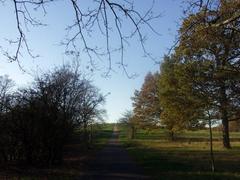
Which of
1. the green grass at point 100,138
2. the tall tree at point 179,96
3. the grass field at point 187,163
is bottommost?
the grass field at point 187,163

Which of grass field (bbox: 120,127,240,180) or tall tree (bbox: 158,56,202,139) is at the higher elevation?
tall tree (bbox: 158,56,202,139)

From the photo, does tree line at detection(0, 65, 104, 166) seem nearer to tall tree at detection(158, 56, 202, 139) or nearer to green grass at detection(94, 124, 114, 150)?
tall tree at detection(158, 56, 202, 139)

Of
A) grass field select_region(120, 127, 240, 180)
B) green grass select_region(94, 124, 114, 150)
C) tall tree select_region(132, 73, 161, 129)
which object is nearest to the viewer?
grass field select_region(120, 127, 240, 180)

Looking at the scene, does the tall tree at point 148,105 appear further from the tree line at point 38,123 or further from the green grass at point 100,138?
the tree line at point 38,123

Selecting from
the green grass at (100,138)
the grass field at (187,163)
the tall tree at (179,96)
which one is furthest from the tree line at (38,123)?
the green grass at (100,138)

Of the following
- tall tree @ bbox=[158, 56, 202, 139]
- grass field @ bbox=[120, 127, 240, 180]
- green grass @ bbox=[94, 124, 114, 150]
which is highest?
tall tree @ bbox=[158, 56, 202, 139]

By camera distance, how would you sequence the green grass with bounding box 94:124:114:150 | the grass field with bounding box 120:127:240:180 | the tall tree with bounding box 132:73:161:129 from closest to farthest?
the grass field with bounding box 120:127:240:180
the green grass with bounding box 94:124:114:150
the tall tree with bounding box 132:73:161:129

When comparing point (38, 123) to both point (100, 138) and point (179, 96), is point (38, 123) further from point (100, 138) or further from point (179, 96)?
point (100, 138)

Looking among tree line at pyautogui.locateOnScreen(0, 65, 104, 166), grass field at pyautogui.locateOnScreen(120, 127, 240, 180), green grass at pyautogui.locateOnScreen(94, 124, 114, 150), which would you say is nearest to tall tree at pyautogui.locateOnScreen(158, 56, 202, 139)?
grass field at pyautogui.locateOnScreen(120, 127, 240, 180)

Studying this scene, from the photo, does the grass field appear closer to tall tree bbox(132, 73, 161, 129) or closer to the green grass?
the green grass

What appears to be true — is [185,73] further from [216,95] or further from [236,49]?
[236,49]

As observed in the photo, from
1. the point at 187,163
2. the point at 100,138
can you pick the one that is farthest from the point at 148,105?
the point at 187,163

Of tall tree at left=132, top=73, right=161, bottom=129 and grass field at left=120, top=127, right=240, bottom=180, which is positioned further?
tall tree at left=132, top=73, right=161, bottom=129

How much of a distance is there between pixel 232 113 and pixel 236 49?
11.4 metres
